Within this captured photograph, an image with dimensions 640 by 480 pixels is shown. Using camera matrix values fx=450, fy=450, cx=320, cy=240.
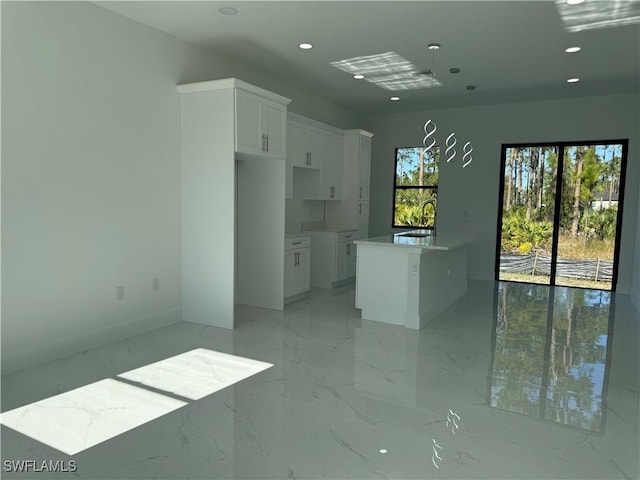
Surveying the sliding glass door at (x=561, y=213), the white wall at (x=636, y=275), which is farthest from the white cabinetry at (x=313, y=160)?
the white wall at (x=636, y=275)

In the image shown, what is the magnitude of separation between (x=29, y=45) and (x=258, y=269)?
2.90 m

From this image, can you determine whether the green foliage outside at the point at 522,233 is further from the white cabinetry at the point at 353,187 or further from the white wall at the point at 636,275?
the white cabinetry at the point at 353,187

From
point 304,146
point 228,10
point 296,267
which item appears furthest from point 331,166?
point 228,10

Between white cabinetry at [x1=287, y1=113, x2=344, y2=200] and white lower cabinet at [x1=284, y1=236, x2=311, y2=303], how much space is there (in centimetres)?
64

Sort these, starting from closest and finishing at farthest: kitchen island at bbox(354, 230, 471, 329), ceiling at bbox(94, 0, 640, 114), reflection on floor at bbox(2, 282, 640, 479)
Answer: reflection on floor at bbox(2, 282, 640, 479) < ceiling at bbox(94, 0, 640, 114) < kitchen island at bbox(354, 230, 471, 329)

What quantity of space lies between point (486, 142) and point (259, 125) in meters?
4.22

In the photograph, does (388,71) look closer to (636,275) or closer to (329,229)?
(329,229)

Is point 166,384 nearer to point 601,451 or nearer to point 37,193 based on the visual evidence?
point 37,193

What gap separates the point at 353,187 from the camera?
6.78m

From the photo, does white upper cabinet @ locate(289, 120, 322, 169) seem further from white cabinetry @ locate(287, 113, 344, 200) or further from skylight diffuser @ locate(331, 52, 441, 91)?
skylight diffuser @ locate(331, 52, 441, 91)

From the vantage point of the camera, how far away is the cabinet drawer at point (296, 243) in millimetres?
5191

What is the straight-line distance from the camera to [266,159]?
15.9 feet

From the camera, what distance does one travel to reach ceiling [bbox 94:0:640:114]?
11.6 ft

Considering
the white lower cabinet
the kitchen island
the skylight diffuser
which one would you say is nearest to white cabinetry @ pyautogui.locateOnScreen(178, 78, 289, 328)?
the white lower cabinet
